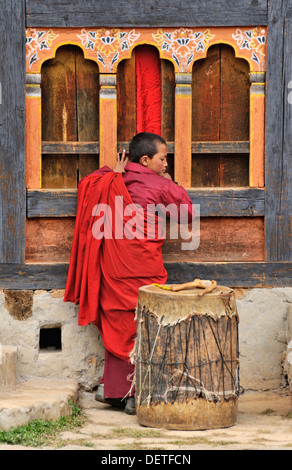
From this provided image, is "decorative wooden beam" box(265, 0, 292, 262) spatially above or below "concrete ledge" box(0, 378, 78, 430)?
above

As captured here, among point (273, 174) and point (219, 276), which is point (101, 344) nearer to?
point (219, 276)

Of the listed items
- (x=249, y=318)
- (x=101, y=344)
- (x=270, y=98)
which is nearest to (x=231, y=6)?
(x=270, y=98)

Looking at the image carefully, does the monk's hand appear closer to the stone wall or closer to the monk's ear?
the monk's ear

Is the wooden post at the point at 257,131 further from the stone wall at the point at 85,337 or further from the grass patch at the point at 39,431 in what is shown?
the grass patch at the point at 39,431

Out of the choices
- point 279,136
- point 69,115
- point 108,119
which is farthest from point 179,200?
point 69,115

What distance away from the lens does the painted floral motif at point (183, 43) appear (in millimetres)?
5668

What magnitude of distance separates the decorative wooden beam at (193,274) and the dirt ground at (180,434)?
883 millimetres

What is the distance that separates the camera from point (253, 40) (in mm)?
5684

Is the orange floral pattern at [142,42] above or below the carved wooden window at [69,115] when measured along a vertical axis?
above

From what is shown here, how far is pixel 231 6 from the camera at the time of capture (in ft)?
18.6

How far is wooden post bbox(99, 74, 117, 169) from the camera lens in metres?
5.70

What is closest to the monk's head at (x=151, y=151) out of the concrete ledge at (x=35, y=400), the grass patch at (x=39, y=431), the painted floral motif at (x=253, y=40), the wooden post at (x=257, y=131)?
the wooden post at (x=257, y=131)

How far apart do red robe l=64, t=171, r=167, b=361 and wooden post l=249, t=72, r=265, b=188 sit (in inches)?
37.6

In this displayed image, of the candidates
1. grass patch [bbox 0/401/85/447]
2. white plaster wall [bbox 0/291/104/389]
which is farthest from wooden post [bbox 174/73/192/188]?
grass patch [bbox 0/401/85/447]
